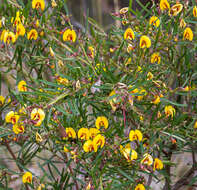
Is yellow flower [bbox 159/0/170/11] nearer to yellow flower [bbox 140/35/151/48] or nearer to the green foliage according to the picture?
the green foliage

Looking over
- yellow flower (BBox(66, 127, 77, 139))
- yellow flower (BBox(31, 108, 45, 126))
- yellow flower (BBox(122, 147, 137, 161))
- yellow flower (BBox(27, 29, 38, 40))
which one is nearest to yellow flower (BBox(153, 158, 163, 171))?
yellow flower (BBox(122, 147, 137, 161))

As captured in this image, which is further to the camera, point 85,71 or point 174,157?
point 174,157

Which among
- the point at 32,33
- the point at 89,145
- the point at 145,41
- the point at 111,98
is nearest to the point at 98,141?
the point at 89,145

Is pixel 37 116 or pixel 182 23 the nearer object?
pixel 37 116

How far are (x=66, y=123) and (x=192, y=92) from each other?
13.7 inches

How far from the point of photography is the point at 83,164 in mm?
739

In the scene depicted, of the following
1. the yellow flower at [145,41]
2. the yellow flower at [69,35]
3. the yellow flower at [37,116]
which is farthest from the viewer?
the yellow flower at [69,35]

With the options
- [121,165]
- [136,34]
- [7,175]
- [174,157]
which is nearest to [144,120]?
[121,165]

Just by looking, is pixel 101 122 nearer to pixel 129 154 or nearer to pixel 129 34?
pixel 129 154

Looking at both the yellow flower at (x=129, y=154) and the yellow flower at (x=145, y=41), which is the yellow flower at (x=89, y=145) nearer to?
the yellow flower at (x=129, y=154)

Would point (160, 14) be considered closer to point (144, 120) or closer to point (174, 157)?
point (144, 120)

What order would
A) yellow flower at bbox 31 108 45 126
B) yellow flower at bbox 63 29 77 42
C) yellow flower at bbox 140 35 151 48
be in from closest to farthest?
yellow flower at bbox 31 108 45 126 < yellow flower at bbox 140 35 151 48 < yellow flower at bbox 63 29 77 42

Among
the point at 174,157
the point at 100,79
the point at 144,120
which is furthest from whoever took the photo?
the point at 174,157

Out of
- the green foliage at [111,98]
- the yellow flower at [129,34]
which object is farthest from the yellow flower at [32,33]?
the yellow flower at [129,34]
